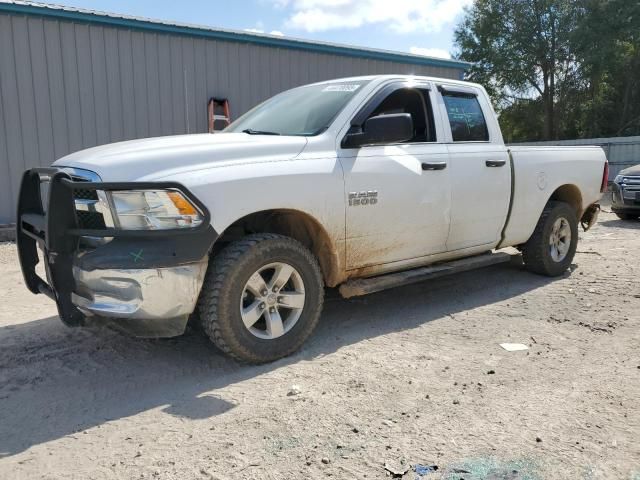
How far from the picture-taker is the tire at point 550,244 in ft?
20.0

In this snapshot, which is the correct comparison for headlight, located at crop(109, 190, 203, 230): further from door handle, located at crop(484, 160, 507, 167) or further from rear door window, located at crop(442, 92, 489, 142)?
door handle, located at crop(484, 160, 507, 167)

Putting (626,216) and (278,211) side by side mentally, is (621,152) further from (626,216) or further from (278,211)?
(278,211)

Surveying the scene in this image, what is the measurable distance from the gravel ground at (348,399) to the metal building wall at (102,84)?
16.9 ft

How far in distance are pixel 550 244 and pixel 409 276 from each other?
238cm

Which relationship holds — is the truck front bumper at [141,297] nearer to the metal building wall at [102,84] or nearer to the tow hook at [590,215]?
the tow hook at [590,215]

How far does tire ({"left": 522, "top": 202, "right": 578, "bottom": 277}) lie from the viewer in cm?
609

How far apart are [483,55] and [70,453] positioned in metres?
34.6

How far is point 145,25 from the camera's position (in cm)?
997

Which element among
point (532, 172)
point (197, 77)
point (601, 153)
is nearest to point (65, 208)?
point (532, 172)

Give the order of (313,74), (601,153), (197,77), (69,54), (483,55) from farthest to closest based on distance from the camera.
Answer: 1. (483,55)
2. (313,74)
3. (197,77)
4. (69,54)
5. (601,153)

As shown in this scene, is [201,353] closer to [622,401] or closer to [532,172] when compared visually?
[622,401]

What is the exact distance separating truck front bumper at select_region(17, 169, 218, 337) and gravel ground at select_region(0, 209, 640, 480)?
47 cm

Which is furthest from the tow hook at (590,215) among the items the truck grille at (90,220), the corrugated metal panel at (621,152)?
the corrugated metal panel at (621,152)

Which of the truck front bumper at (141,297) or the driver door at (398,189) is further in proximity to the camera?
the driver door at (398,189)
